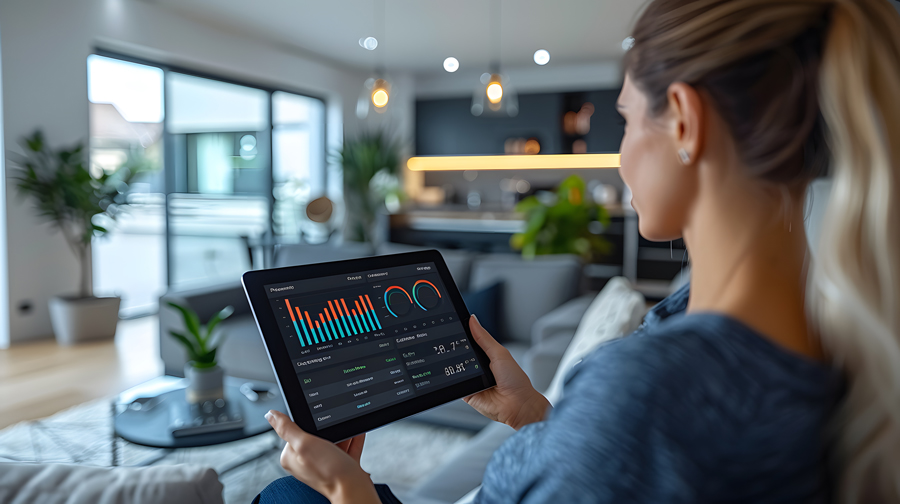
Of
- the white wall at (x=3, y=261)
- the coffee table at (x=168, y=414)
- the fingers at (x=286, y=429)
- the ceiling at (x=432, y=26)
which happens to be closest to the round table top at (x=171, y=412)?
the coffee table at (x=168, y=414)

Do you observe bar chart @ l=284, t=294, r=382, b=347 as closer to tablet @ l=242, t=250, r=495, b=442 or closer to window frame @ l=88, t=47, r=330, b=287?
tablet @ l=242, t=250, r=495, b=442

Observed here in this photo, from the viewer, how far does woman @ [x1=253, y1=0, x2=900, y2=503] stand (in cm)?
50

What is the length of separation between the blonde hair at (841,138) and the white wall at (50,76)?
4818mm

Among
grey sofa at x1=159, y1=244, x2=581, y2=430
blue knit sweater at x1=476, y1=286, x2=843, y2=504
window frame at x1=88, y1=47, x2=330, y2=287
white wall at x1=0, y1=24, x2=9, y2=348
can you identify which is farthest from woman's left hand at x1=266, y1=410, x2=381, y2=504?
window frame at x1=88, y1=47, x2=330, y2=287

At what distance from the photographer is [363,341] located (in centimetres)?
82

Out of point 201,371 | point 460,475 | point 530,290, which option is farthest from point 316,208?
point 460,475

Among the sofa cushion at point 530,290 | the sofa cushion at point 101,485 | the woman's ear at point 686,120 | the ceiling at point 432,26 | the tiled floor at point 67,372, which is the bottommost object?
the tiled floor at point 67,372

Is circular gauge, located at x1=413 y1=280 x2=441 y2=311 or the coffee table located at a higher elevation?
circular gauge, located at x1=413 y1=280 x2=441 y2=311

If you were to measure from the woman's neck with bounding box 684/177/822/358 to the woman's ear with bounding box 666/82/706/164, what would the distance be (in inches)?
1.9

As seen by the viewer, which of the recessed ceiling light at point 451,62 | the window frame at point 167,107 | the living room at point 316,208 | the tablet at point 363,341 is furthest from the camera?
the window frame at point 167,107

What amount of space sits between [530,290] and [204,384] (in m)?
1.63

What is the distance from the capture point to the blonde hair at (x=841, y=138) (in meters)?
0.50

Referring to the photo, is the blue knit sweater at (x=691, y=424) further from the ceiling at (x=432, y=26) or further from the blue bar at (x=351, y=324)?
the ceiling at (x=432, y=26)

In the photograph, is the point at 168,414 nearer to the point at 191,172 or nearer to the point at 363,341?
the point at 363,341
